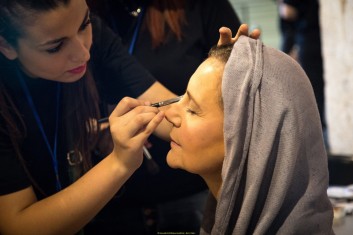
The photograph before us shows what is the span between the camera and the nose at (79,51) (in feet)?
3.06

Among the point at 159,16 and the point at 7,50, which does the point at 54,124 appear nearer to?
the point at 7,50

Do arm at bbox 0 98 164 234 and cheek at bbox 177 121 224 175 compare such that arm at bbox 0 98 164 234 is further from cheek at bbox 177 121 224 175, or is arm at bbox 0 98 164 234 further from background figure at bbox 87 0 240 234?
background figure at bbox 87 0 240 234

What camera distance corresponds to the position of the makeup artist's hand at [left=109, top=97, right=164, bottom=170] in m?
0.89

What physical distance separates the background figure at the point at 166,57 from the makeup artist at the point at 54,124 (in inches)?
7.2

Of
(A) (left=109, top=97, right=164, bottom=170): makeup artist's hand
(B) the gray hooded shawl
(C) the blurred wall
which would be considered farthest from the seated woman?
(C) the blurred wall

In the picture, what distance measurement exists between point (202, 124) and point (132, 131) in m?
0.16

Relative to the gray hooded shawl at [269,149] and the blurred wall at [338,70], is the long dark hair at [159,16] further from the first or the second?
the blurred wall at [338,70]

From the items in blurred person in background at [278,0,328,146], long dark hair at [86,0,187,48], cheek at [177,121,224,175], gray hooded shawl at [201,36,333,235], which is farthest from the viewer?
blurred person in background at [278,0,328,146]

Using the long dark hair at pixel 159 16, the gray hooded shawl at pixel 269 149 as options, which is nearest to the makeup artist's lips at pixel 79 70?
the long dark hair at pixel 159 16

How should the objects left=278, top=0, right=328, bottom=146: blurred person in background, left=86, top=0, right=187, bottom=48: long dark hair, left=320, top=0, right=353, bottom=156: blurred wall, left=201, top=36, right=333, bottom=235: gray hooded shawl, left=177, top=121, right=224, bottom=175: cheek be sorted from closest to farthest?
left=201, top=36, right=333, bottom=235: gray hooded shawl < left=177, top=121, right=224, bottom=175: cheek < left=86, top=0, right=187, bottom=48: long dark hair < left=320, top=0, right=353, bottom=156: blurred wall < left=278, top=0, right=328, bottom=146: blurred person in background

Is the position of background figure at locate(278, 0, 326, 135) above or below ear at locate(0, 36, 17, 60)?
below

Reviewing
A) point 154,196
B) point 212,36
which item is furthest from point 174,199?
point 212,36

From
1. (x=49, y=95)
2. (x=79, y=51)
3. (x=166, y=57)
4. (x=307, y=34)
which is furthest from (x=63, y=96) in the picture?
(x=307, y=34)

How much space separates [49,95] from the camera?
39.8 inches
